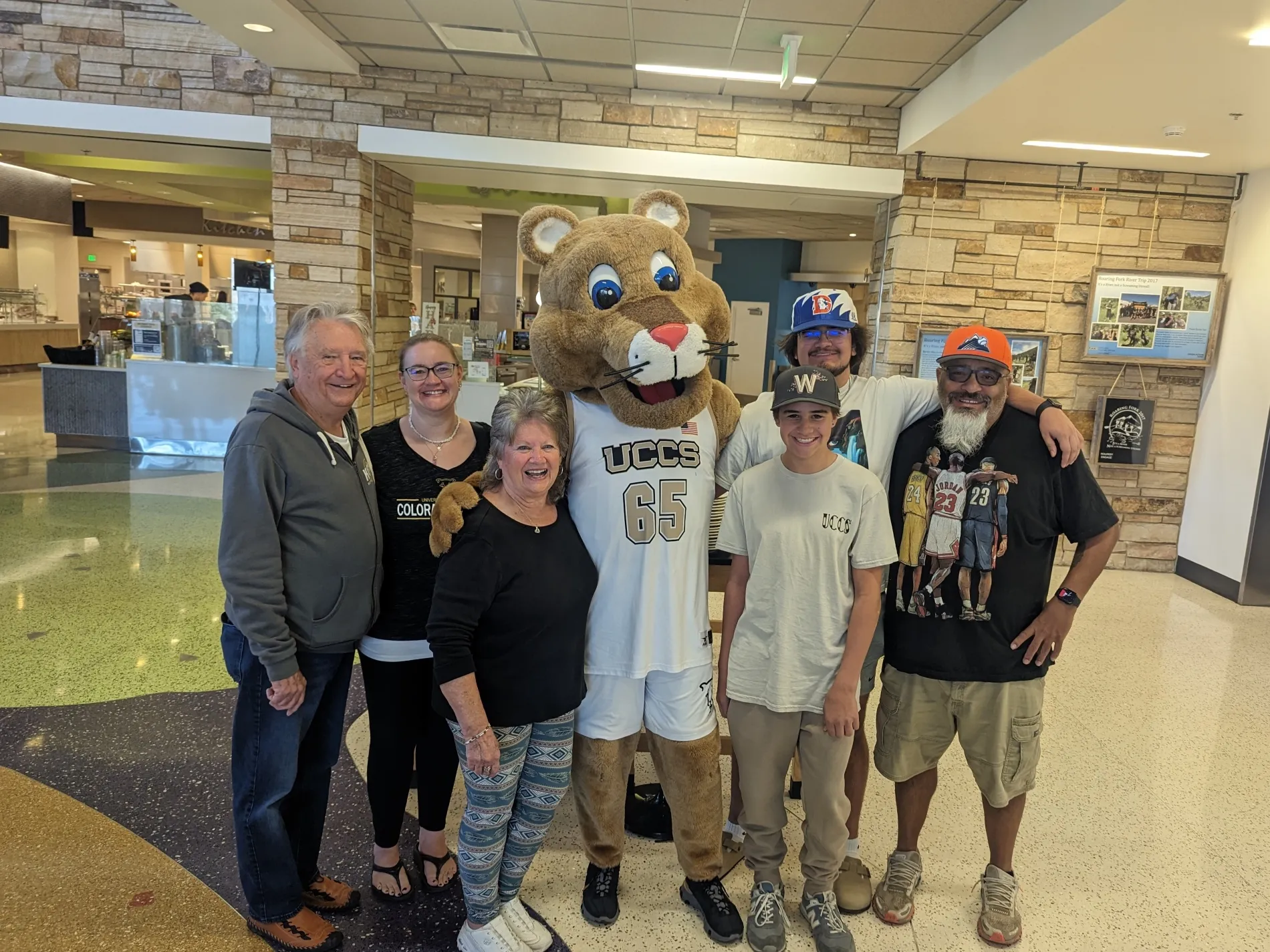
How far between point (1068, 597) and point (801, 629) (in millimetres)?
661

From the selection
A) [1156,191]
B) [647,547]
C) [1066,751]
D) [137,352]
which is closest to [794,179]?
[1156,191]

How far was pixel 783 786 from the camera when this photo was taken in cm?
190

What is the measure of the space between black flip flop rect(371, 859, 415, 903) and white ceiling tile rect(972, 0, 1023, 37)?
13.6ft

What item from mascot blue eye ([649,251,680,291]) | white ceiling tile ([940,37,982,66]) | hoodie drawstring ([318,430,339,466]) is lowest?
hoodie drawstring ([318,430,339,466])

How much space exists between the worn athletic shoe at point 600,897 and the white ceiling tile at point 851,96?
180 inches

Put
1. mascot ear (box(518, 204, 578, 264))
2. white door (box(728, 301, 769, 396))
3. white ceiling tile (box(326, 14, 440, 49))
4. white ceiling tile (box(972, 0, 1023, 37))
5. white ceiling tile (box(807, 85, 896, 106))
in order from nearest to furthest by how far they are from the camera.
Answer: mascot ear (box(518, 204, 578, 264))
white ceiling tile (box(972, 0, 1023, 37))
white ceiling tile (box(326, 14, 440, 49))
white ceiling tile (box(807, 85, 896, 106))
white door (box(728, 301, 769, 396))

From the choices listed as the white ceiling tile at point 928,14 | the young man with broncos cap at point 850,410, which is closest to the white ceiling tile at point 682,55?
the white ceiling tile at point 928,14

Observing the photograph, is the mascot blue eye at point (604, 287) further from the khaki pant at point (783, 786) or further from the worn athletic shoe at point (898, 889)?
the worn athletic shoe at point (898, 889)

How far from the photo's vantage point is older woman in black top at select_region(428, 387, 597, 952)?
1621 mm

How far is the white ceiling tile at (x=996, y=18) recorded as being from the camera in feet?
11.8

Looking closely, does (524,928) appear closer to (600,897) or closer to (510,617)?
(600,897)

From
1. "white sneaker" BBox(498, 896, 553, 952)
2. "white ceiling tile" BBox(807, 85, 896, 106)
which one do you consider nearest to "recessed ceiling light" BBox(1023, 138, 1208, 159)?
"white ceiling tile" BBox(807, 85, 896, 106)

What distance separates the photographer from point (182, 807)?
234 cm

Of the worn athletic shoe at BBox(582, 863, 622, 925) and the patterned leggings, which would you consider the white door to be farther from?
the patterned leggings
